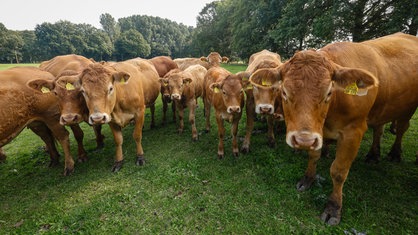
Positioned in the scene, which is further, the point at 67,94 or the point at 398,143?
the point at 398,143

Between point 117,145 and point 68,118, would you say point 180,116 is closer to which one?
point 117,145

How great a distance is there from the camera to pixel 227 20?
154 ft

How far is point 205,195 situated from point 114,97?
8.70ft

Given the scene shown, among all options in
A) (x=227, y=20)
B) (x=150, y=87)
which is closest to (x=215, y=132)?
(x=150, y=87)

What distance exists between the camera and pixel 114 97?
14.8 feet

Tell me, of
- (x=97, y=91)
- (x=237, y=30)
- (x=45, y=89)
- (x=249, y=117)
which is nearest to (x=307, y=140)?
(x=249, y=117)

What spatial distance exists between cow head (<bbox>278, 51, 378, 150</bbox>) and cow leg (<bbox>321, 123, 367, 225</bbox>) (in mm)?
666

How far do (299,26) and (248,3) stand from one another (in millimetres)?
18207

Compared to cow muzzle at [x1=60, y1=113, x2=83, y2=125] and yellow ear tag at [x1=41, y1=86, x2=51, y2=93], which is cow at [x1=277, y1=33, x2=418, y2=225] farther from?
yellow ear tag at [x1=41, y1=86, x2=51, y2=93]

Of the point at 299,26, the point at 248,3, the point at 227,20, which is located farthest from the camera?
the point at 227,20

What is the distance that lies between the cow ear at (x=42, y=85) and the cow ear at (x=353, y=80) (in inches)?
202

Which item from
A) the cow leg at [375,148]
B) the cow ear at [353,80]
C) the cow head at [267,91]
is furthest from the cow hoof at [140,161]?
the cow leg at [375,148]

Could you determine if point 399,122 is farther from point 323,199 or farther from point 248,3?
point 248,3

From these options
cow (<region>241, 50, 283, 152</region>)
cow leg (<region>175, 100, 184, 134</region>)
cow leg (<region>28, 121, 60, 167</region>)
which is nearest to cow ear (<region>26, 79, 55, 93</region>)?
cow leg (<region>28, 121, 60, 167</region>)
